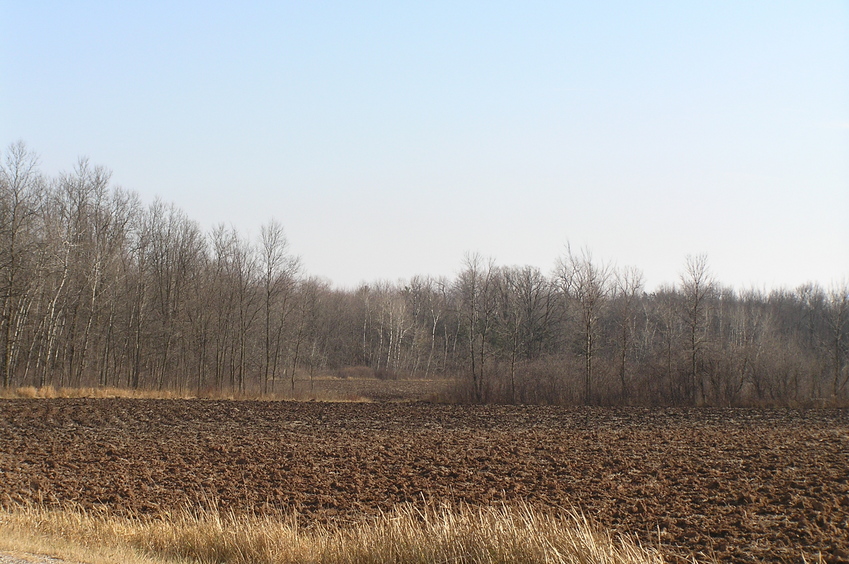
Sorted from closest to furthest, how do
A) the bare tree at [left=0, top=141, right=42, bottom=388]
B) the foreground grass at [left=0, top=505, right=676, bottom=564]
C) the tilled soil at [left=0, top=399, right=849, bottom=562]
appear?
the foreground grass at [left=0, top=505, right=676, bottom=564] < the tilled soil at [left=0, top=399, right=849, bottom=562] < the bare tree at [left=0, top=141, right=42, bottom=388]

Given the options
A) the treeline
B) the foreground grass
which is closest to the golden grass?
the treeline

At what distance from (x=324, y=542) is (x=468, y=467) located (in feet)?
29.6

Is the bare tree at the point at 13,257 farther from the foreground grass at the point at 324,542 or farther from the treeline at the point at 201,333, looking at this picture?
the foreground grass at the point at 324,542

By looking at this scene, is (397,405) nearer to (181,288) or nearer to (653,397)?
(653,397)

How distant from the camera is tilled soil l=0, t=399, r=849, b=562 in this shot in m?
11.4

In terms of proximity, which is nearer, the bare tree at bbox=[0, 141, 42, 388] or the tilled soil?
the tilled soil

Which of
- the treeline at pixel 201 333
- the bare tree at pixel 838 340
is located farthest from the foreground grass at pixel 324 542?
the bare tree at pixel 838 340

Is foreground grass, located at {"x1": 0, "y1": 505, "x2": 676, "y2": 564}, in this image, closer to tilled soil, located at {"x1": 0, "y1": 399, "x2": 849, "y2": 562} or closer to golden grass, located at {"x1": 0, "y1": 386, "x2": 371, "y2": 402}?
tilled soil, located at {"x1": 0, "y1": 399, "x2": 849, "y2": 562}

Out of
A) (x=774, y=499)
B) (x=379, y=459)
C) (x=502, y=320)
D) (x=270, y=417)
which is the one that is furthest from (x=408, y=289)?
(x=774, y=499)

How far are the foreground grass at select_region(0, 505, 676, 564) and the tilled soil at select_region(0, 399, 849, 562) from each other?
208 centimetres

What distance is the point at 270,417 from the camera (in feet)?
97.5

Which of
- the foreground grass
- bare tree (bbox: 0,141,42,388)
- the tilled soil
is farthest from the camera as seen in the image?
bare tree (bbox: 0,141,42,388)

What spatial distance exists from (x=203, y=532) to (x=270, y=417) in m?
20.6

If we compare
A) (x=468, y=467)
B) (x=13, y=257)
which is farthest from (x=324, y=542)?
(x=13, y=257)
